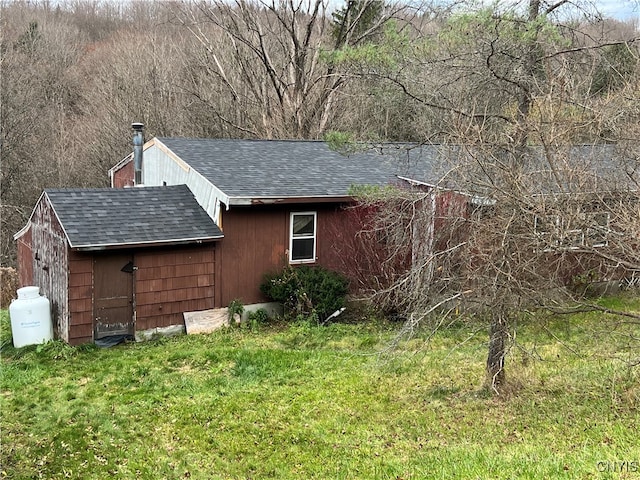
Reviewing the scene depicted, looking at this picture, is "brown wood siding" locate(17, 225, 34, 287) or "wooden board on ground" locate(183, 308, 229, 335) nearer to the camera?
"wooden board on ground" locate(183, 308, 229, 335)

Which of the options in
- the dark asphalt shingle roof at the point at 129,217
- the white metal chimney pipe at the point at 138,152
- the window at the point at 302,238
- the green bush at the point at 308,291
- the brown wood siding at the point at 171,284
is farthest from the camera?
the white metal chimney pipe at the point at 138,152

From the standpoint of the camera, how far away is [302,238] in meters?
12.8

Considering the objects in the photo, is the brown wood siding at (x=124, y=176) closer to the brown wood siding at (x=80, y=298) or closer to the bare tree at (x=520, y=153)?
the brown wood siding at (x=80, y=298)

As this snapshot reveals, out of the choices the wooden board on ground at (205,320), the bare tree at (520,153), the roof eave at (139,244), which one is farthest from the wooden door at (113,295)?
the bare tree at (520,153)

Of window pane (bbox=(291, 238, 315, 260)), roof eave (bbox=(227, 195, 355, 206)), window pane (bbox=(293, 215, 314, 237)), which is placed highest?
roof eave (bbox=(227, 195, 355, 206))

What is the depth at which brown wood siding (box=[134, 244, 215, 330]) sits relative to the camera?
11.3 m

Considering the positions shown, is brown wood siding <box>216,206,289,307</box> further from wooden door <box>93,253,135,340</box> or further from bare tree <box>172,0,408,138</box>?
bare tree <box>172,0,408,138</box>

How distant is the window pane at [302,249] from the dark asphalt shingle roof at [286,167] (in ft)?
3.82

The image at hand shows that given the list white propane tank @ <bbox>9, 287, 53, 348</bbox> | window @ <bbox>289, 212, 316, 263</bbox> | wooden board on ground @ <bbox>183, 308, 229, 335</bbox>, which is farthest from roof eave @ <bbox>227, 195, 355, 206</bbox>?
white propane tank @ <bbox>9, 287, 53, 348</bbox>

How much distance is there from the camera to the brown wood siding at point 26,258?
13719 millimetres

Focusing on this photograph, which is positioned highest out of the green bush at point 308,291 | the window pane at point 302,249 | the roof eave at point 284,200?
the roof eave at point 284,200

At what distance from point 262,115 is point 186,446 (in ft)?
66.0

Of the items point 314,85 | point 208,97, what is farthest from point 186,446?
point 208,97

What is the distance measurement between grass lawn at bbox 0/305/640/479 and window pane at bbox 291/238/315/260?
2723 mm
